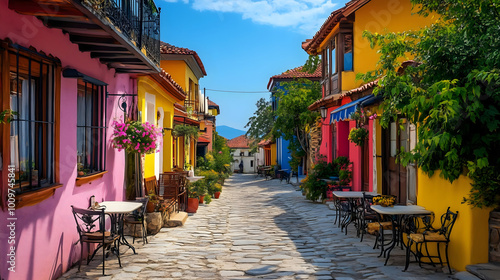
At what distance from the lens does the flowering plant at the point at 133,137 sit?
7.93m

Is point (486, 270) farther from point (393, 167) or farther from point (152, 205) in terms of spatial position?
point (152, 205)

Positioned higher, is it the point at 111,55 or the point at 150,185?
the point at 111,55

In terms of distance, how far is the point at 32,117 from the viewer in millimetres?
5211

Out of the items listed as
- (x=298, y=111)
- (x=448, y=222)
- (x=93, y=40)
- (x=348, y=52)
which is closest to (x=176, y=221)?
(x=93, y=40)

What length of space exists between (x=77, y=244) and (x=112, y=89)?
3.02 meters

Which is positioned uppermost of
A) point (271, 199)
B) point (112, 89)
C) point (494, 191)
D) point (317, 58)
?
point (317, 58)

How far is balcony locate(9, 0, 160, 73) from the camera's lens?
437cm

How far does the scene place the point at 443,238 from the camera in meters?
6.13

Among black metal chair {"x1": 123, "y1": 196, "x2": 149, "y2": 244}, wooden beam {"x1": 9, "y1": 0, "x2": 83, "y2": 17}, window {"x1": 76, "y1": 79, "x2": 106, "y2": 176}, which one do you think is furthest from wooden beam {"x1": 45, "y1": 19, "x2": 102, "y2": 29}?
black metal chair {"x1": 123, "y1": 196, "x2": 149, "y2": 244}

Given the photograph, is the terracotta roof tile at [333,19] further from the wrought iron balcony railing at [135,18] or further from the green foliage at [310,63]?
the wrought iron balcony railing at [135,18]

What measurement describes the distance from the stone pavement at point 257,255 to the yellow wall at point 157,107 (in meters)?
1.84

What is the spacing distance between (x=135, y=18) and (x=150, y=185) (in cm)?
472

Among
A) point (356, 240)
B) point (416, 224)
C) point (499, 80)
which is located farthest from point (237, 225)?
point (499, 80)

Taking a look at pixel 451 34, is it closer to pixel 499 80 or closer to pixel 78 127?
pixel 499 80
